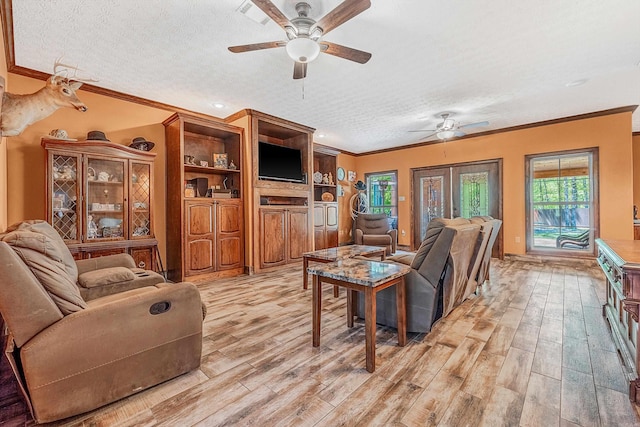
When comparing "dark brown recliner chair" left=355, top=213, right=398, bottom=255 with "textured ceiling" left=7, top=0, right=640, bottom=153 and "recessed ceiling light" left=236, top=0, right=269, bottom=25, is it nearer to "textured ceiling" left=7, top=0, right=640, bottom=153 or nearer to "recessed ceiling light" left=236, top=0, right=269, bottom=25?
"textured ceiling" left=7, top=0, right=640, bottom=153

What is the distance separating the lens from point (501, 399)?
1.54 meters

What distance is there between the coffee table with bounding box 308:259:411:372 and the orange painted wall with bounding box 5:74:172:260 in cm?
314

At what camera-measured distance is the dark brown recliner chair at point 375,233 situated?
587 cm

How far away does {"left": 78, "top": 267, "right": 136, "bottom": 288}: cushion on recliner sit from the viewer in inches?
84.0

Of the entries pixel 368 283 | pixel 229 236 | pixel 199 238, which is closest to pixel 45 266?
pixel 368 283

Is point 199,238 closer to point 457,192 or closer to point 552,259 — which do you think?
point 457,192

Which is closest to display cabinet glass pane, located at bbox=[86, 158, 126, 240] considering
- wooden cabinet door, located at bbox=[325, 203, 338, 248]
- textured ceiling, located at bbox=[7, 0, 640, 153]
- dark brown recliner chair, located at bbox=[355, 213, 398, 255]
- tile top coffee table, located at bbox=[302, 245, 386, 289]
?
textured ceiling, located at bbox=[7, 0, 640, 153]

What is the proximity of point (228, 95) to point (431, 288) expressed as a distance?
3.49m

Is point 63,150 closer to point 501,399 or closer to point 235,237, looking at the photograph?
point 235,237

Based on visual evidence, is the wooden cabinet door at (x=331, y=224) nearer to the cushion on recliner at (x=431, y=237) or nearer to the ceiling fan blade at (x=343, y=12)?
the cushion on recliner at (x=431, y=237)

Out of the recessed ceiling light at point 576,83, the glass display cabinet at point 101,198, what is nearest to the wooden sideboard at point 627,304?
the recessed ceiling light at point 576,83

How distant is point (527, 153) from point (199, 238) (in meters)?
5.97

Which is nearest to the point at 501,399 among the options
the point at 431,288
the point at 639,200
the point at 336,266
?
the point at 431,288

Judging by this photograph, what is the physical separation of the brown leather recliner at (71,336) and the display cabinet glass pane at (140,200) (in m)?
2.31
